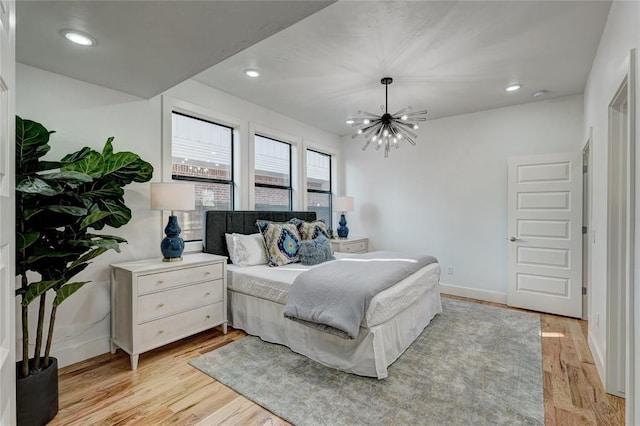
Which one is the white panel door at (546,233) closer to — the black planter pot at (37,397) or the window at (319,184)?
the window at (319,184)

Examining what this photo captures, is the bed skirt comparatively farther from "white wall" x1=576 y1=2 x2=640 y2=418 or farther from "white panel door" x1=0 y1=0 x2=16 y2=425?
"white panel door" x1=0 y1=0 x2=16 y2=425

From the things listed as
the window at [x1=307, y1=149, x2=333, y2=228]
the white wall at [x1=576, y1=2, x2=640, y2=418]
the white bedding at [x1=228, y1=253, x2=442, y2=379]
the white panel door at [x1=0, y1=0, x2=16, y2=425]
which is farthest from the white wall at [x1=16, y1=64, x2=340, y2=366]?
the white wall at [x1=576, y1=2, x2=640, y2=418]

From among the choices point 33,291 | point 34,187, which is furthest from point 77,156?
point 33,291

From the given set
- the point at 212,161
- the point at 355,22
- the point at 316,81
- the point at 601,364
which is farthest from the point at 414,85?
the point at 601,364

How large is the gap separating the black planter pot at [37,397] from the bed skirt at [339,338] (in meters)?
1.49

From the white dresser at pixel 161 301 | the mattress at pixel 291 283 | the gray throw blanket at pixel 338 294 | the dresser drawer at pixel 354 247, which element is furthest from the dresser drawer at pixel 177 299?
the dresser drawer at pixel 354 247

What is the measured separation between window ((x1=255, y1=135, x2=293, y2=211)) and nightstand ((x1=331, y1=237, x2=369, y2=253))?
0.93 metres

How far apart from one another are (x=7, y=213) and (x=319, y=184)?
4.66 metres

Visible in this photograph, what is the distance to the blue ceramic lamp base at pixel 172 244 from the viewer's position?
2748 mm

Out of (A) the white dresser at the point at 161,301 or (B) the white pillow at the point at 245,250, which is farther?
(B) the white pillow at the point at 245,250

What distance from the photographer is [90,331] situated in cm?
259

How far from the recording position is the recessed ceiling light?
187cm

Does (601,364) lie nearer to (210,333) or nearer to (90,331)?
(210,333)

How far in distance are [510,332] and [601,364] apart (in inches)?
32.6
